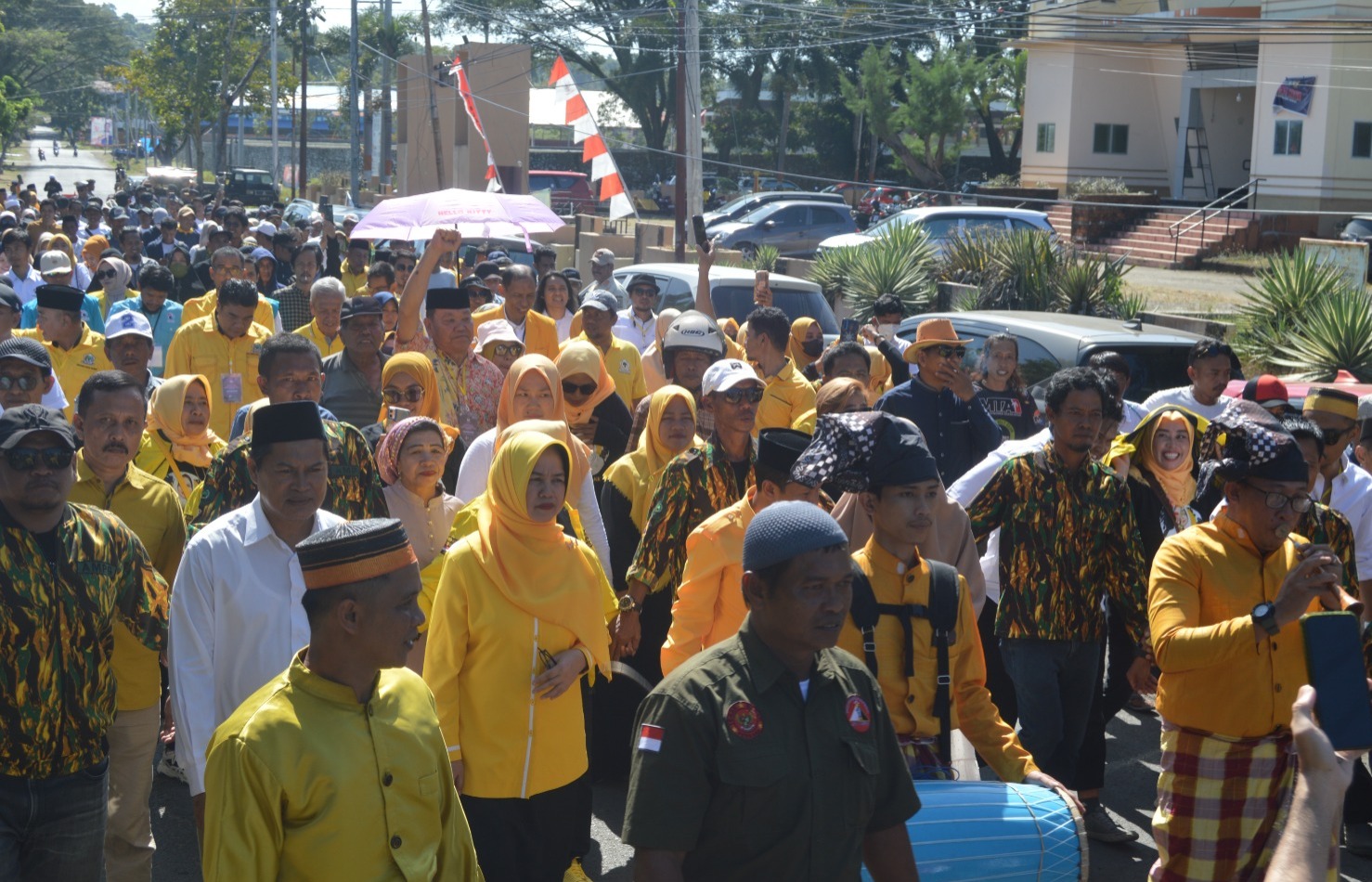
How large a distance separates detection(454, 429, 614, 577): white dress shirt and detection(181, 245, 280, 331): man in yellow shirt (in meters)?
2.90

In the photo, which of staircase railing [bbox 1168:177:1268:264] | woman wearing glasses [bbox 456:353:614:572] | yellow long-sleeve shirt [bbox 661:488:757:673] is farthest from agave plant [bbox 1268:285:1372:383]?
staircase railing [bbox 1168:177:1268:264]

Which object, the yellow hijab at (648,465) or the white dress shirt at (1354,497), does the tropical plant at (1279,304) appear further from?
the yellow hijab at (648,465)

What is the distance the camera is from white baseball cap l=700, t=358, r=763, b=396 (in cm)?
585

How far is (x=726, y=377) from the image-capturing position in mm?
5895

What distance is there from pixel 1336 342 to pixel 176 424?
419 inches

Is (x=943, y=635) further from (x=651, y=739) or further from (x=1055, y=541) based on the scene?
(x=1055, y=541)

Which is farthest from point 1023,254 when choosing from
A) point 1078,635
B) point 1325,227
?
point 1325,227

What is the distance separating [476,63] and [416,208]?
1549 inches

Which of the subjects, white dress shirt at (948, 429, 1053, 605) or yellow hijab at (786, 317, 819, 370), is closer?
white dress shirt at (948, 429, 1053, 605)

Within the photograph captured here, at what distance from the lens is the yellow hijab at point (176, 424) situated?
6.62 m

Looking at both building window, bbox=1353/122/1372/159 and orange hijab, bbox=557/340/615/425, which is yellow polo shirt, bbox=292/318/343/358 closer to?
orange hijab, bbox=557/340/615/425

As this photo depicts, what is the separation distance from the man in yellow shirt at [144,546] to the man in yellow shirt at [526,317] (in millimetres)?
5114

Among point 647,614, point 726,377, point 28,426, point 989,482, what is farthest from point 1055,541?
point 28,426

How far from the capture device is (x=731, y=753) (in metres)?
3.07
